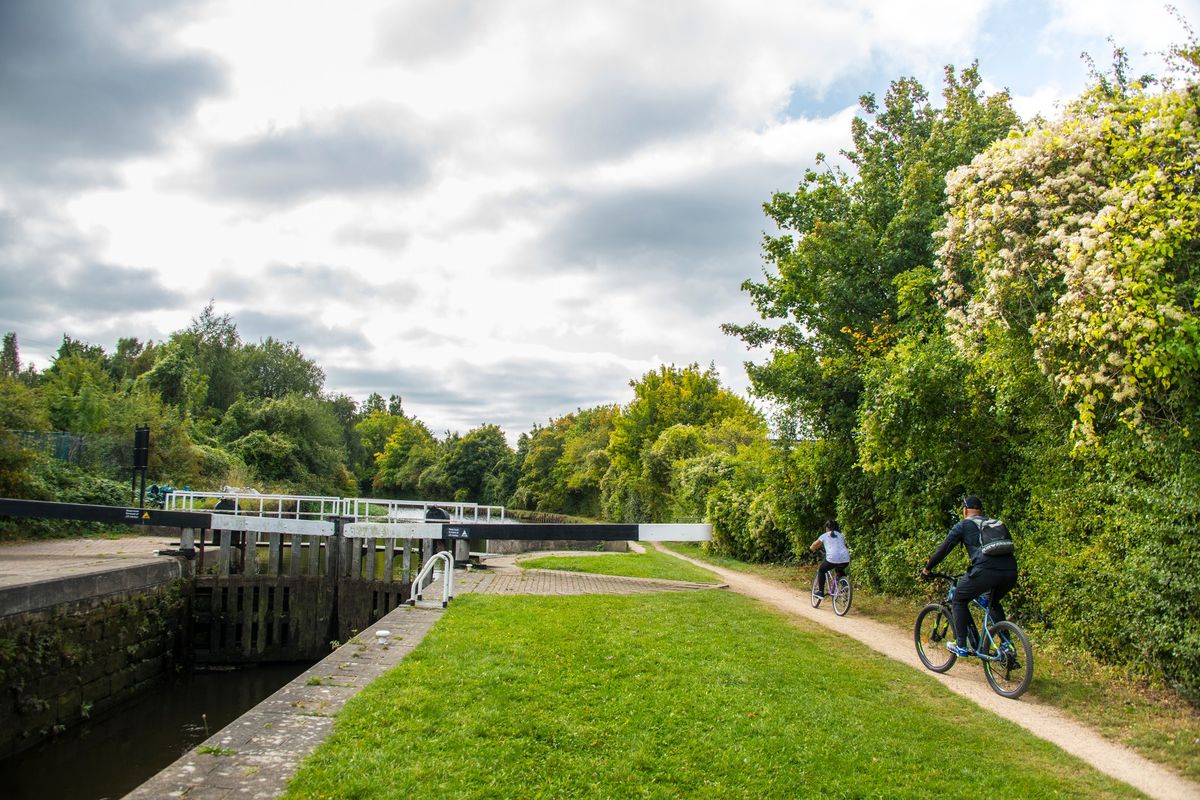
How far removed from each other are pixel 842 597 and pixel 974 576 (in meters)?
5.15

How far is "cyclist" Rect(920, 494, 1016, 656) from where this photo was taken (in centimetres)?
710

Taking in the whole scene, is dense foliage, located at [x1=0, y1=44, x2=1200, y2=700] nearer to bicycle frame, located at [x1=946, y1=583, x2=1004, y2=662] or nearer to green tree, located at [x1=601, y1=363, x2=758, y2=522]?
bicycle frame, located at [x1=946, y1=583, x2=1004, y2=662]

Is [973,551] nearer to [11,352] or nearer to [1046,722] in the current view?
[1046,722]

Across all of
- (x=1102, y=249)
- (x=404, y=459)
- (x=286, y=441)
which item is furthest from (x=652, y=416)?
(x=404, y=459)

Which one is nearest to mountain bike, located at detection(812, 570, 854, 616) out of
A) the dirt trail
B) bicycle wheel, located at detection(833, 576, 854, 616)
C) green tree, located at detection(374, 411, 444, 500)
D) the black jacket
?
bicycle wheel, located at detection(833, 576, 854, 616)

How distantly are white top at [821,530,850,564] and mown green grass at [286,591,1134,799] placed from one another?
359 cm

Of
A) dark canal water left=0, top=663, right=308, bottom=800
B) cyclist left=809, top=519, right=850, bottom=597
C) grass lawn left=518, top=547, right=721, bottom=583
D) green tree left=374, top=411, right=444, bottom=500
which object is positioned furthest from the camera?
green tree left=374, top=411, right=444, bottom=500

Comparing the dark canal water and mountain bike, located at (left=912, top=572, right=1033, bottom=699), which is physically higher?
mountain bike, located at (left=912, top=572, right=1033, bottom=699)

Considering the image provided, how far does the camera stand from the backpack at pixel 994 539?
7.08 metres

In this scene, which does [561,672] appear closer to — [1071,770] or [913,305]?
[1071,770]

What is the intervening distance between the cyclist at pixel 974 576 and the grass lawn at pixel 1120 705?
0.77 meters

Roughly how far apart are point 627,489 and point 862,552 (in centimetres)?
3036

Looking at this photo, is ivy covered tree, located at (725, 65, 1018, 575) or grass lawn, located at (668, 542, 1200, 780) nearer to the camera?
grass lawn, located at (668, 542, 1200, 780)

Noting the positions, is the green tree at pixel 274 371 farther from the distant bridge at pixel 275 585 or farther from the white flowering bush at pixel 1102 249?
the white flowering bush at pixel 1102 249
